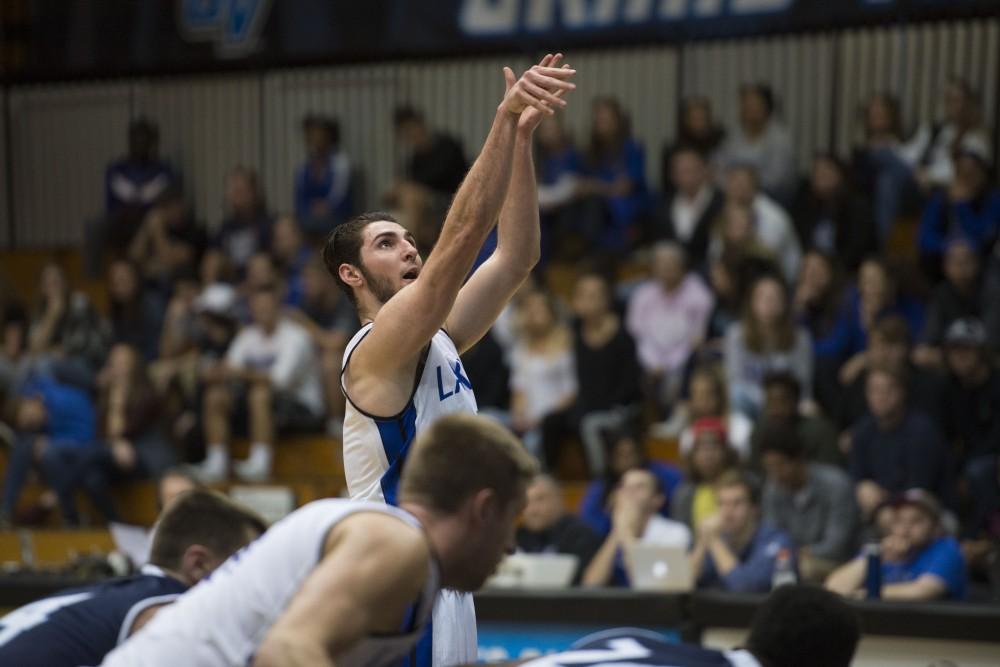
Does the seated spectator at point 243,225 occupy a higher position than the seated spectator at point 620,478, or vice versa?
the seated spectator at point 243,225

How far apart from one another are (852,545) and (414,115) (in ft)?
20.4

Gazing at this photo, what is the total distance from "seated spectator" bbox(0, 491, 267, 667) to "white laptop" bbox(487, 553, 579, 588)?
138 inches

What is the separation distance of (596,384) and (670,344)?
2.48 ft

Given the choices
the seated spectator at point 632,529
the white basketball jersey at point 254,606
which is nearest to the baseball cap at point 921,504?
the seated spectator at point 632,529

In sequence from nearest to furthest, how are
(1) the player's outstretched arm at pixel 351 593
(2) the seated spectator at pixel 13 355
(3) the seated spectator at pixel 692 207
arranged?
(1) the player's outstretched arm at pixel 351 593, (3) the seated spectator at pixel 692 207, (2) the seated spectator at pixel 13 355

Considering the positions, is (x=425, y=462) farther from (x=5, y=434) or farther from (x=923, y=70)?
(x=923, y=70)

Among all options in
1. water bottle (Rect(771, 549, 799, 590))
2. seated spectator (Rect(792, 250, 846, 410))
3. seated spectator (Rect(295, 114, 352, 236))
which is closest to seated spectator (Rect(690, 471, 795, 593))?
water bottle (Rect(771, 549, 799, 590))

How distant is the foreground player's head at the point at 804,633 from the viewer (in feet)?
11.5

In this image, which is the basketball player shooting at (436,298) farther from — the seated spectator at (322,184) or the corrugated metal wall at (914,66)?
the seated spectator at (322,184)

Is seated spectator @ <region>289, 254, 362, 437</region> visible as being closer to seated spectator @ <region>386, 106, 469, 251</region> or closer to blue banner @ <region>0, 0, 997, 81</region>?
seated spectator @ <region>386, 106, 469, 251</region>

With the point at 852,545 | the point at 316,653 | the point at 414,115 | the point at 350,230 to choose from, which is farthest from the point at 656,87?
the point at 316,653

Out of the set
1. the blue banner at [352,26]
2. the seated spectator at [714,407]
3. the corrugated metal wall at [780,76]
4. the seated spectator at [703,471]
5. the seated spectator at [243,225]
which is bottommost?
the seated spectator at [703,471]

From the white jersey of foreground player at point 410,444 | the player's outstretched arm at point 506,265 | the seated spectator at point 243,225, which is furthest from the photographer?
the seated spectator at point 243,225

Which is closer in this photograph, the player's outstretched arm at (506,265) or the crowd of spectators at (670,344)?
the player's outstretched arm at (506,265)
